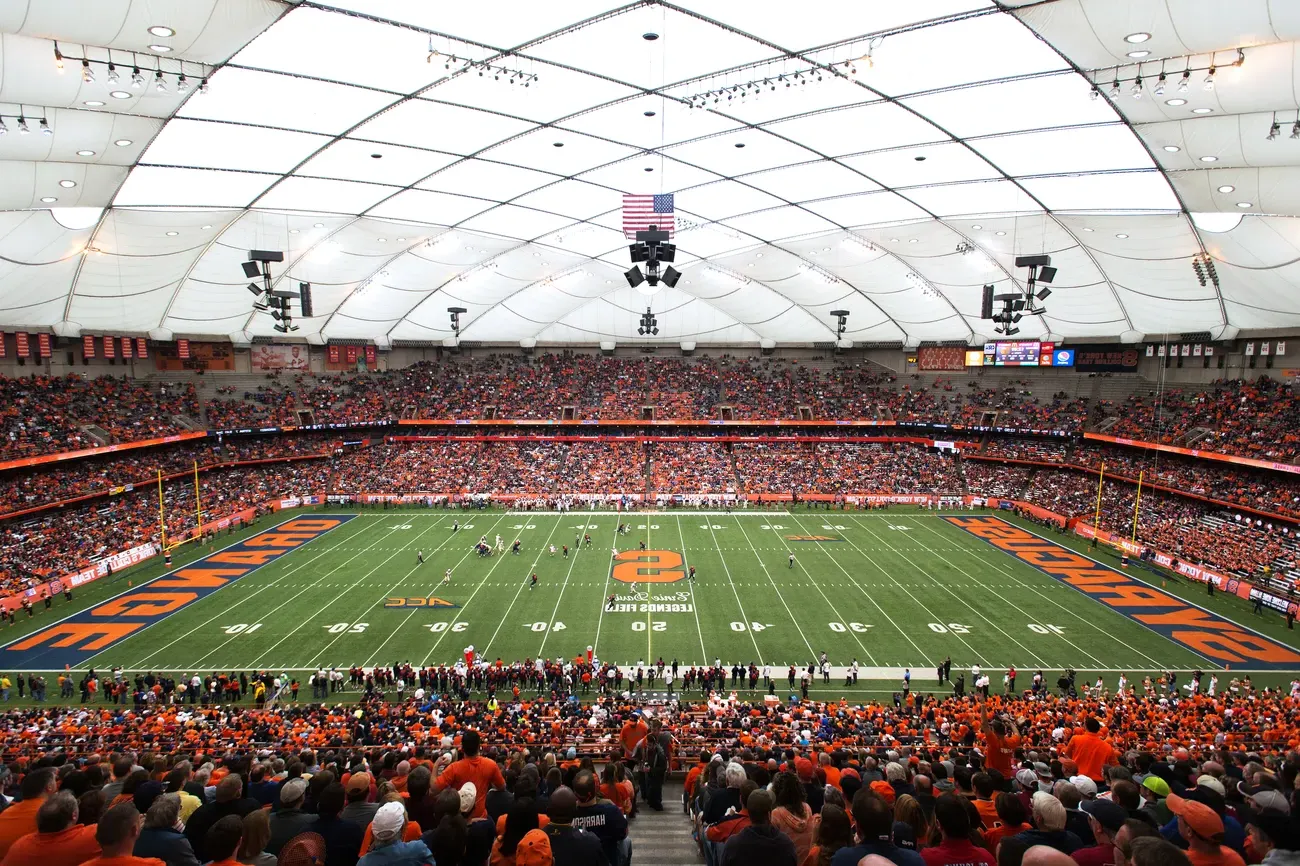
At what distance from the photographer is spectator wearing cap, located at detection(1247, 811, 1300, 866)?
405 cm

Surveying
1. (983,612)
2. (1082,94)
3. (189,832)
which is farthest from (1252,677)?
(189,832)

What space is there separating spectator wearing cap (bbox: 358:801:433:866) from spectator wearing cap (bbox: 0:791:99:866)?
73.1 inches

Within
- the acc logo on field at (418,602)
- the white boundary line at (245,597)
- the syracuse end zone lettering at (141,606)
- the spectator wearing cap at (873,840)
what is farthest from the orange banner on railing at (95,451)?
the spectator wearing cap at (873,840)

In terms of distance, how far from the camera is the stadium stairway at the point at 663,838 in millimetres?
8539

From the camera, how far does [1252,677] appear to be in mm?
21562

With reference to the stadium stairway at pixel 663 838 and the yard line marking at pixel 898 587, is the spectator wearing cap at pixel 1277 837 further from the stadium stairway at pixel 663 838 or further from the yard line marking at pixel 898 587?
the yard line marking at pixel 898 587

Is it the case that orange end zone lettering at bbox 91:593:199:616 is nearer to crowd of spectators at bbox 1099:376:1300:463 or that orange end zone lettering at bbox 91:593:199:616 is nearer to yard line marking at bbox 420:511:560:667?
yard line marking at bbox 420:511:560:667

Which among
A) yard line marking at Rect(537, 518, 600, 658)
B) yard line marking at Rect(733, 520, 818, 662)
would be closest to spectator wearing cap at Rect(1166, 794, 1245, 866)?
yard line marking at Rect(733, 520, 818, 662)

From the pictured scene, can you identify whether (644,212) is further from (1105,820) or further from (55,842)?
(55,842)

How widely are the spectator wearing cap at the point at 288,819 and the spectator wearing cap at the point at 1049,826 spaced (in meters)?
5.25

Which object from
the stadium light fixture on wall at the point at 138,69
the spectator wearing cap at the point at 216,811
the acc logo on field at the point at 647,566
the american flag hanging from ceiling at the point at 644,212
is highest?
the stadium light fixture on wall at the point at 138,69

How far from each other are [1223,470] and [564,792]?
49.9 m

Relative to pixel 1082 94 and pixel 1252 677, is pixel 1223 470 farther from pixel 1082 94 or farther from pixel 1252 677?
pixel 1082 94

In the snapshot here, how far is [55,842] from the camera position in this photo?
420 cm
